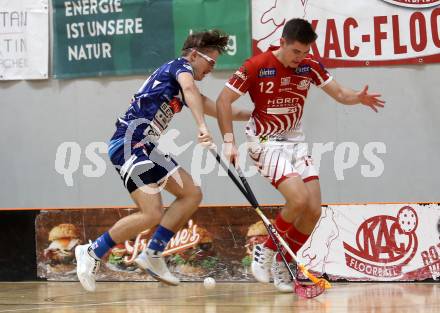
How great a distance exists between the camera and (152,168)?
15.6 ft

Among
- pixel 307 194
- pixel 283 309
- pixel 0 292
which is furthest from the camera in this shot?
pixel 0 292

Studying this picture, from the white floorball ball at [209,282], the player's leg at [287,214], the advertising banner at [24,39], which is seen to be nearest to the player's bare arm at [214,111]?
the player's leg at [287,214]

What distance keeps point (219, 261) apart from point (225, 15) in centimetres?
205

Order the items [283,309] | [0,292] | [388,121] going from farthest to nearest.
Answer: [388,121], [0,292], [283,309]

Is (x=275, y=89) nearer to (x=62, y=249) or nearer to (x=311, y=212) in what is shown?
(x=311, y=212)

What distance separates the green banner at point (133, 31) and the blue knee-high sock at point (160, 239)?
7.47ft

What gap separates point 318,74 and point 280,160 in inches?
22.2

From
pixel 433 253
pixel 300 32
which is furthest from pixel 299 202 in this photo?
pixel 433 253

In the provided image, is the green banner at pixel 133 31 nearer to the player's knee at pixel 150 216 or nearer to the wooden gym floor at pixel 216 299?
the wooden gym floor at pixel 216 299

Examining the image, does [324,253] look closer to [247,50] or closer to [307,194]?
[307,194]

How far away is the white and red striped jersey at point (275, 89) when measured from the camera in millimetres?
4922

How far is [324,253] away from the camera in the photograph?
18.3ft

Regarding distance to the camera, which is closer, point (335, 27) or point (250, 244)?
point (250, 244)

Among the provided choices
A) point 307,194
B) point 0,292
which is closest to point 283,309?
point 307,194
